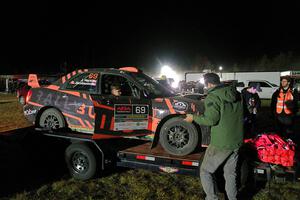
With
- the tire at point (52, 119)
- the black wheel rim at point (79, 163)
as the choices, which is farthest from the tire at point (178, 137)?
the tire at point (52, 119)

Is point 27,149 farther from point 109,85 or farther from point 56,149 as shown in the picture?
point 109,85

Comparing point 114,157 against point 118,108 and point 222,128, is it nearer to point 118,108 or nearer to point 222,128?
point 118,108

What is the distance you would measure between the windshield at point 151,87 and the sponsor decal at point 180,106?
0.56 meters

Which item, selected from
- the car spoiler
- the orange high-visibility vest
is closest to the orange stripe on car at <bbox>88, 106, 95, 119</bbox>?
the car spoiler

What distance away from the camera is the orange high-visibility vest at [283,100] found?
5.99 metres

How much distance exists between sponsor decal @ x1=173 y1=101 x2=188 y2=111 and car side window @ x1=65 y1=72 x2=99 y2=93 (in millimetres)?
1692

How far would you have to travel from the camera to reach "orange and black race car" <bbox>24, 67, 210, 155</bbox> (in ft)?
14.9

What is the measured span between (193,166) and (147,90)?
1.72 metres

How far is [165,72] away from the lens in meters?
38.7

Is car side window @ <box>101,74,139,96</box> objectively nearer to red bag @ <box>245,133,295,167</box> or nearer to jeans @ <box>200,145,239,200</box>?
jeans @ <box>200,145,239,200</box>

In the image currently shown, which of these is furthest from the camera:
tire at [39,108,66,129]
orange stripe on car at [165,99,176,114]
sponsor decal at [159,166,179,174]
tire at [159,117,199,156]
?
tire at [39,108,66,129]

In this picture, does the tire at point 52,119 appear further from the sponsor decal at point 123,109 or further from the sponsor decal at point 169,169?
the sponsor decal at point 169,169

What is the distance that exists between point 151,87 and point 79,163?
1964 millimetres

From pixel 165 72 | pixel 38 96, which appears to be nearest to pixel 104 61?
pixel 165 72
